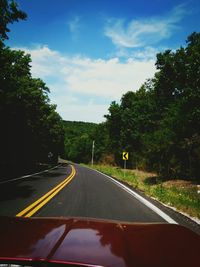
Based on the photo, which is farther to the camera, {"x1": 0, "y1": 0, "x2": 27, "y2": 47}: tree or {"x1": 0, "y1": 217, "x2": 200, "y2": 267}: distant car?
{"x1": 0, "y1": 0, "x2": 27, "y2": 47}: tree

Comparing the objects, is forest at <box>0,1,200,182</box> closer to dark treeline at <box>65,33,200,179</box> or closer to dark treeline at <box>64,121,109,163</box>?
dark treeline at <box>65,33,200,179</box>

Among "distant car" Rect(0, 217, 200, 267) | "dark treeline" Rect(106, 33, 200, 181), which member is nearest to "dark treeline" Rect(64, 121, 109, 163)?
"dark treeline" Rect(106, 33, 200, 181)

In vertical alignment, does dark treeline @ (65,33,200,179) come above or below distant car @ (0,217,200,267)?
above

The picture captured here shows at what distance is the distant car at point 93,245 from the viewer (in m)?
2.21

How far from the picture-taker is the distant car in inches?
86.8

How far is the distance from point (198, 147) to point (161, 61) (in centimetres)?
1702

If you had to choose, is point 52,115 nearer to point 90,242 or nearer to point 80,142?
point 90,242

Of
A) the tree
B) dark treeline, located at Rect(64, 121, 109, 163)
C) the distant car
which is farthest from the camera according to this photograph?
dark treeline, located at Rect(64, 121, 109, 163)

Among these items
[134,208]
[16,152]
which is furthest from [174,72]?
[134,208]

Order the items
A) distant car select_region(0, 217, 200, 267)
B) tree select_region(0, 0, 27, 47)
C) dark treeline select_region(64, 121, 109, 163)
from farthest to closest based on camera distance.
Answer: dark treeline select_region(64, 121, 109, 163) → tree select_region(0, 0, 27, 47) → distant car select_region(0, 217, 200, 267)

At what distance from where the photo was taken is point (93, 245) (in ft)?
8.64

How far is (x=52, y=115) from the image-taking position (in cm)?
5575

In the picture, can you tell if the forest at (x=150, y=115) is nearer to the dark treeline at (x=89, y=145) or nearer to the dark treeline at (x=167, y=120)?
the dark treeline at (x=167, y=120)

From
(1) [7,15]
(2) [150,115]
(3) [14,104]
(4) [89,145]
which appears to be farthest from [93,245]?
(4) [89,145]
